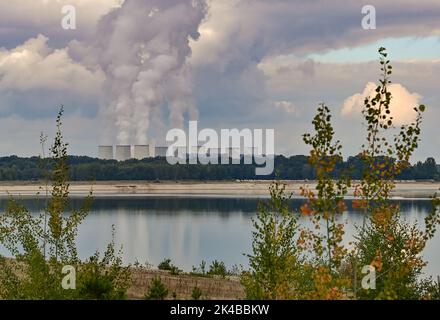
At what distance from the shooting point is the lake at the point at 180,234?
71.5m

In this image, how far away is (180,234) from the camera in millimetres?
90688

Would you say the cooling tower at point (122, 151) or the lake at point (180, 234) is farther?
the cooling tower at point (122, 151)

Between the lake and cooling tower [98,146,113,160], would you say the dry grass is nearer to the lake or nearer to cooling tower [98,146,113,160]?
the lake

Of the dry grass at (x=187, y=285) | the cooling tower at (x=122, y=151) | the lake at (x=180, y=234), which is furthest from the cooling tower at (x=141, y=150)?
the dry grass at (x=187, y=285)

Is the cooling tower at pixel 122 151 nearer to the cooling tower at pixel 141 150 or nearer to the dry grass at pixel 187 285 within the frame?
the cooling tower at pixel 141 150

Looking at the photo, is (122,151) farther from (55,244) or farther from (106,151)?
(55,244)

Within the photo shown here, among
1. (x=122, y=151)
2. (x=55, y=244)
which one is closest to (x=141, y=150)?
(x=122, y=151)

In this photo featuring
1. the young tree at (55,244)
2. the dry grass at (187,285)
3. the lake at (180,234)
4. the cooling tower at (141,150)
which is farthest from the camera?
the cooling tower at (141,150)

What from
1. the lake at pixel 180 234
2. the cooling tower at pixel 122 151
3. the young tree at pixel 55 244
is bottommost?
the lake at pixel 180 234

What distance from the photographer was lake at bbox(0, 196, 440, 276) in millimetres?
71500

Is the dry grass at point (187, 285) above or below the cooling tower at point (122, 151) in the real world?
below
